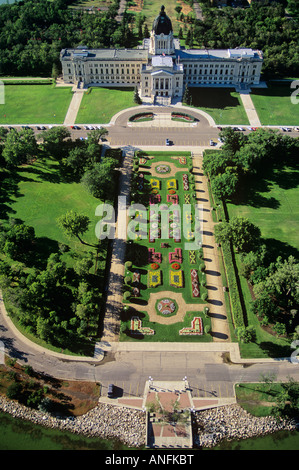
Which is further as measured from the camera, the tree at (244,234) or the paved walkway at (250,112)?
the paved walkway at (250,112)

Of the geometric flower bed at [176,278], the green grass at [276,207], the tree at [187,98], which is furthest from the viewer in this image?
the tree at [187,98]

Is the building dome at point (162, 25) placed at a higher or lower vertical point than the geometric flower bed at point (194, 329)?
higher

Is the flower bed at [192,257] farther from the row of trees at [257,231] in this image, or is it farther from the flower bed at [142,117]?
the flower bed at [142,117]

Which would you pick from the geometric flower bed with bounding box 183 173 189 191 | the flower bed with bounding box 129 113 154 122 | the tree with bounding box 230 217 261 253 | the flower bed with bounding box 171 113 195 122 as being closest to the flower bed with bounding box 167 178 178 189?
the geometric flower bed with bounding box 183 173 189 191

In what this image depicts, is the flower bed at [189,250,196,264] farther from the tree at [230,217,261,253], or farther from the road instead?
the road

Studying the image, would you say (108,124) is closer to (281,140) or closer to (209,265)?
(281,140)

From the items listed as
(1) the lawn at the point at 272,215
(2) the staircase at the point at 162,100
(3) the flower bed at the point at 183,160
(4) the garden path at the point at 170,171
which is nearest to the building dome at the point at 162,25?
(2) the staircase at the point at 162,100

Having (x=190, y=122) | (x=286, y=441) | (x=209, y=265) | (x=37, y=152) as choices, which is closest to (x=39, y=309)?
(x=209, y=265)

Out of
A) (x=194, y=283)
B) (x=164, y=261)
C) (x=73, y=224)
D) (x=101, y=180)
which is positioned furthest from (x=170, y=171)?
(x=194, y=283)
